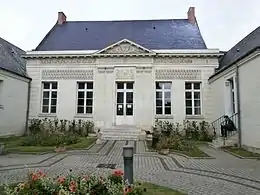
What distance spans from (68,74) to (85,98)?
2.13 m

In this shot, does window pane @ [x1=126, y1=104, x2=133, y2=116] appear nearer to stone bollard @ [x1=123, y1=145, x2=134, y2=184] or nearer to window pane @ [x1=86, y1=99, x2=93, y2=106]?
window pane @ [x1=86, y1=99, x2=93, y2=106]

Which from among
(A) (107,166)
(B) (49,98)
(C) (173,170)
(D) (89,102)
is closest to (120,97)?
(D) (89,102)

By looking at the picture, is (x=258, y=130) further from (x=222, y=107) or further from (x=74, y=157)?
(x=74, y=157)

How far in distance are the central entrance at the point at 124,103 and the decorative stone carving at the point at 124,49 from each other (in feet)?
7.23

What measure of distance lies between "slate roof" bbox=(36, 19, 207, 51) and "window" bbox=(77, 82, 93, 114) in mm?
3353

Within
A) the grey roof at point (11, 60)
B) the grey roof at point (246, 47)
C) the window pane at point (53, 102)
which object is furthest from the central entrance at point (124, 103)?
the grey roof at point (11, 60)

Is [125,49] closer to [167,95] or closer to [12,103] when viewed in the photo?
[167,95]

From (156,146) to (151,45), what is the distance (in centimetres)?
1018

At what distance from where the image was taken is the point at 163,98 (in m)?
19.4

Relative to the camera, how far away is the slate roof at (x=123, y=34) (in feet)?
69.6

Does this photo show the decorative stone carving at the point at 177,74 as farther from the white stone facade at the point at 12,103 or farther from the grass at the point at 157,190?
the grass at the point at 157,190

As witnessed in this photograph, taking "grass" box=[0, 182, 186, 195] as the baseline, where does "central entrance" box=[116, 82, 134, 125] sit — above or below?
above

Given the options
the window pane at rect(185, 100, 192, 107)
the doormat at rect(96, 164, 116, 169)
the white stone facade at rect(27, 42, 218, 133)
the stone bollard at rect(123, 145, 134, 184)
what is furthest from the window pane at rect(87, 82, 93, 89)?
the stone bollard at rect(123, 145, 134, 184)

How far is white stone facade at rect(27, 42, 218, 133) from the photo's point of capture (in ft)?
62.3
